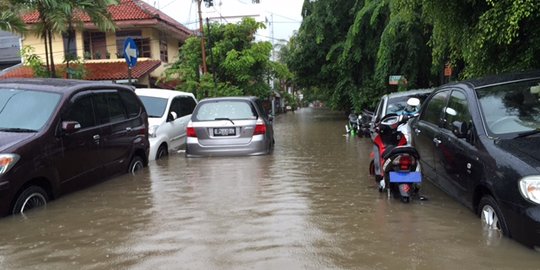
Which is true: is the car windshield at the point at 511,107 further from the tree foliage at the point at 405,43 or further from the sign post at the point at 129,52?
the sign post at the point at 129,52

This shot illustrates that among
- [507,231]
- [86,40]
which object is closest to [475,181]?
[507,231]

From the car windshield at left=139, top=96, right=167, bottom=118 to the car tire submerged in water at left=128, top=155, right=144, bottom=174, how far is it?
2435mm

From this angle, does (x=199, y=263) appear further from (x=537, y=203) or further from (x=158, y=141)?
(x=158, y=141)

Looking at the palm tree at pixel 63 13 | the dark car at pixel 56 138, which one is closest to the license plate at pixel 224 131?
the dark car at pixel 56 138

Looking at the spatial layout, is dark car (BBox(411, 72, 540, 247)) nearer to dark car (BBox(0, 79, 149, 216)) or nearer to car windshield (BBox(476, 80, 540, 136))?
car windshield (BBox(476, 80, 540, 136))

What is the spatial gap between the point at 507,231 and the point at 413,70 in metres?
17.9

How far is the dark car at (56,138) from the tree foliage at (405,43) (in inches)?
203

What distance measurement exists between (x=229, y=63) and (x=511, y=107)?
21.2 meters

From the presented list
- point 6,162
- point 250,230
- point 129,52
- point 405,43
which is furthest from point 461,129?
point 405,43

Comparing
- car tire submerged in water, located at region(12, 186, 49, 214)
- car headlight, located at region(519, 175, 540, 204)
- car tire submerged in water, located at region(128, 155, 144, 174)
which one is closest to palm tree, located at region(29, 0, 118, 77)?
car tire submerged in water, located at region(128, 155, 144, 174)

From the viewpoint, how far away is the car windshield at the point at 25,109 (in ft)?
20.2

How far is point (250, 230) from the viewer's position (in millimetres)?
5047

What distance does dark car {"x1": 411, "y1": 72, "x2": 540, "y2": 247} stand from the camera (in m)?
4.10

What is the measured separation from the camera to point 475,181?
4.93m
